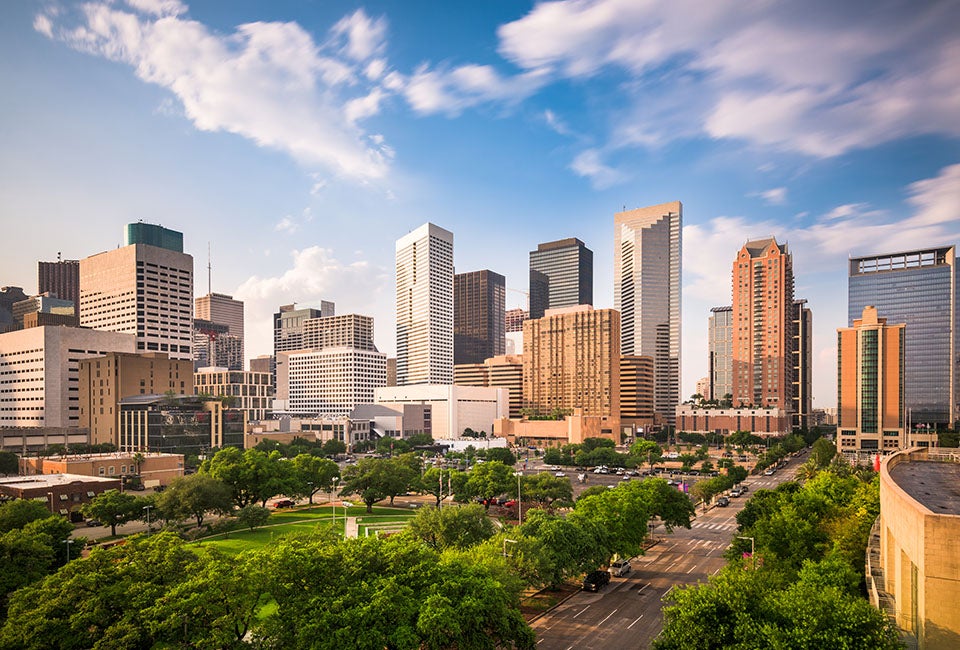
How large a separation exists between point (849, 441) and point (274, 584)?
624 feet

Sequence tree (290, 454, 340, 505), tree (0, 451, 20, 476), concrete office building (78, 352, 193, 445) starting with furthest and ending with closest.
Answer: concrete office building (78, 352, 193, 445) → tree (0, 451, 20, 476) → tree (290, 454, 340, 505)

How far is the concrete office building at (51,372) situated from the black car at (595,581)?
183 metres

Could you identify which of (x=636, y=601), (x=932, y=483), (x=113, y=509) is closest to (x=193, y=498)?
(x=113, y=509)

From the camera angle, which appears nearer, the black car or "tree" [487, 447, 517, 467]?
the black car

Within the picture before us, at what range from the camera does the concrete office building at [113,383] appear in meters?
160

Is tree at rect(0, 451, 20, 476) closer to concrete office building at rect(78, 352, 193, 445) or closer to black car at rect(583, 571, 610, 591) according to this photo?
concrete office building at rect(78, 352, 193, 445)

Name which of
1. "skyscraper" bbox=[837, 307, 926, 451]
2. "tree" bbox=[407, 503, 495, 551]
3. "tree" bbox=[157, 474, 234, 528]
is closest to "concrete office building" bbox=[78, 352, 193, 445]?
"tree" bbox=[157, 474, 234, 528]

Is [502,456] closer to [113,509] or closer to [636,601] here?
[113,509]

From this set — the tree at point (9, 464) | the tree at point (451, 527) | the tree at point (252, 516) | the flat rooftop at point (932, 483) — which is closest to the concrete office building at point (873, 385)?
the flat rooftop at point (932, 483)

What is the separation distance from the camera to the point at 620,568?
199 feet

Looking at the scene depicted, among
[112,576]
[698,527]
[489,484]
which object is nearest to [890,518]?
[112,576]

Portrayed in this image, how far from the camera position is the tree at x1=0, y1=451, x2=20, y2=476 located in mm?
114625

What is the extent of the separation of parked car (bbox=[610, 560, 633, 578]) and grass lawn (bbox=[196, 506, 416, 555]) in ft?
97.0

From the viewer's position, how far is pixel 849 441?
17750cm
